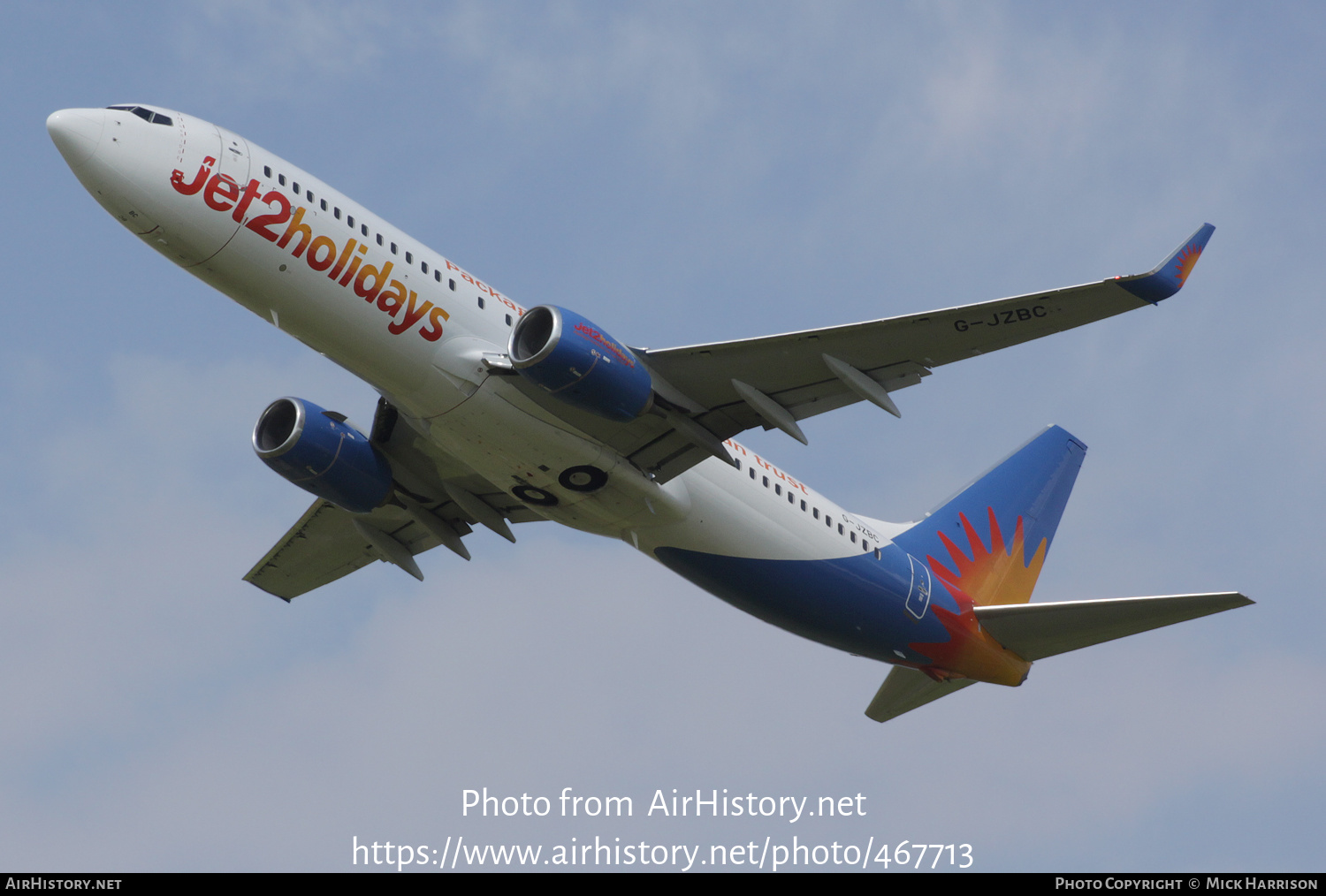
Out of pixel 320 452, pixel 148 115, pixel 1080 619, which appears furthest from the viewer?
pixel 1080 619

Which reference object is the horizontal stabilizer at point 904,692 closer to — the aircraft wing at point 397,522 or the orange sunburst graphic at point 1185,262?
the aircraft wing at point 397,522

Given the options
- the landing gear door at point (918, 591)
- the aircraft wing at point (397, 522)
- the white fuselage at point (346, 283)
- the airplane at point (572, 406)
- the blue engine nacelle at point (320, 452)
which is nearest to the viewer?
the white fuselage at point (346, 283)

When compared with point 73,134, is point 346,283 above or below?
below

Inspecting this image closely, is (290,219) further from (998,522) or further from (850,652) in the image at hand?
(998,522)

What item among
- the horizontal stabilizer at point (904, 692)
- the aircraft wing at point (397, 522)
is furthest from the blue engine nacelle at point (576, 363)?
the horizontal stabilizer at point (904, 692)

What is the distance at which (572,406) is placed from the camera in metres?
25.0

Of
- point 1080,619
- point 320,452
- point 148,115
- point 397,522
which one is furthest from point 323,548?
point 1080,619

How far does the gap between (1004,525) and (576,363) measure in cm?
1552

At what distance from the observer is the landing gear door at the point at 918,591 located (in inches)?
1193

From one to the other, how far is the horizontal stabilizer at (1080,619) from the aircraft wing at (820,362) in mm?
7263

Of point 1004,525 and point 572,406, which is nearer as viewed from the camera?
point 572,406

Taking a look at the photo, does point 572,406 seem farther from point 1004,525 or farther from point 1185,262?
point 1004,525

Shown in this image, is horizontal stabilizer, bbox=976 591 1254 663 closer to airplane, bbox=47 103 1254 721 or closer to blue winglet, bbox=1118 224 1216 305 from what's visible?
airplane, bbox=47 103 1254 721

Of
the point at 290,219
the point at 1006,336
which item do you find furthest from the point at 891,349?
the point at 290,219
